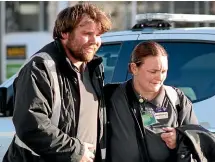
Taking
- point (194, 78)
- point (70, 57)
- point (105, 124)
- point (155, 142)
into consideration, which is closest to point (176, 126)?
point (155, 142)

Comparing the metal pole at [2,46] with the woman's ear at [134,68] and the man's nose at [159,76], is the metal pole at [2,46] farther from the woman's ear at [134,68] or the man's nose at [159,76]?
the man's nose at [159,76]

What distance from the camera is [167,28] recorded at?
4.02 metres

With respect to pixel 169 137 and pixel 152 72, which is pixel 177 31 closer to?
pixel 152 72

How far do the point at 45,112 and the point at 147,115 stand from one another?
1.73 ft

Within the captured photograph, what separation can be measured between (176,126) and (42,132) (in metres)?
0.67

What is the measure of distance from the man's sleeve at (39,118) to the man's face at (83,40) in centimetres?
19

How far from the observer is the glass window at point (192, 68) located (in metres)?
3.72

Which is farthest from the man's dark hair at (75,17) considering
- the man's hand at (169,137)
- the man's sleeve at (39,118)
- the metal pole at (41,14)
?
the metal pole at (41,14)

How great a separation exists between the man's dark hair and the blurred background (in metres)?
9.29

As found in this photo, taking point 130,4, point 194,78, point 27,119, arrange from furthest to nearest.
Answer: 1. point 130,4
2. point 194,78
3. point 27,119

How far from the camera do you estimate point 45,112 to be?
262cm

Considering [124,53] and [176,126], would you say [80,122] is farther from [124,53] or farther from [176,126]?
[124,53]

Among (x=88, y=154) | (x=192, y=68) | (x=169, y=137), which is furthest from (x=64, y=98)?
(x=192, y=68)

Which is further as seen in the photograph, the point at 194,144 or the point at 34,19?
the point at 34,19
